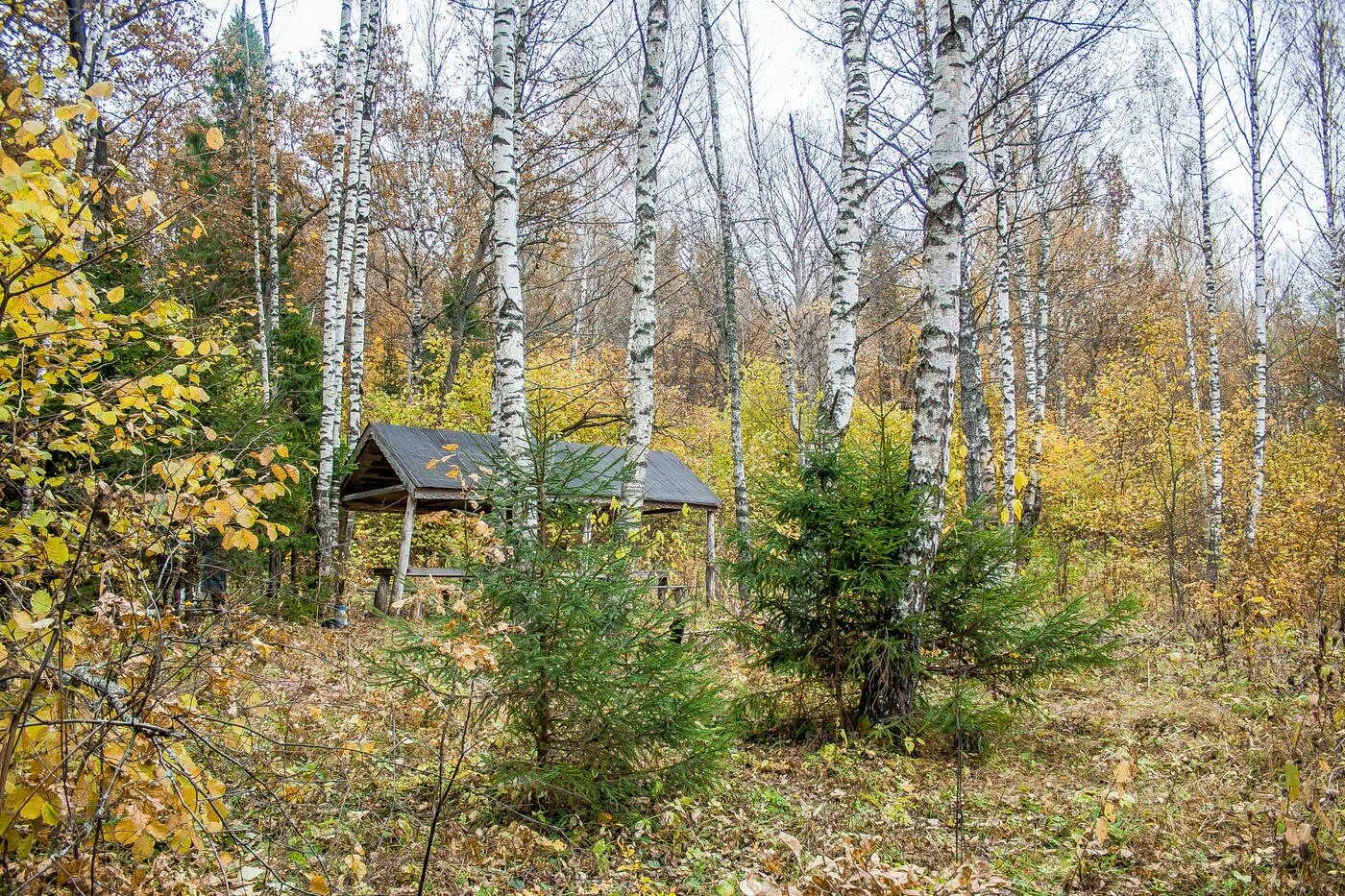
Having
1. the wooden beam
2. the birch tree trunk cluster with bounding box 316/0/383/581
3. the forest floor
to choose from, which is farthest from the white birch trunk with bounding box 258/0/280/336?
the forest floor

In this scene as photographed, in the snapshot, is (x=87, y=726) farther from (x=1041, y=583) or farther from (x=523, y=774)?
(x=1041, y=583)

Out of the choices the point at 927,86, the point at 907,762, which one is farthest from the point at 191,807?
the point at 927,86

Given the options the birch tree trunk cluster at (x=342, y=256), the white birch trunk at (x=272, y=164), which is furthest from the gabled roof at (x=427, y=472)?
the white birch trunk at (x=272, y=164)

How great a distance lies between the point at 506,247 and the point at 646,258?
141 centimetres

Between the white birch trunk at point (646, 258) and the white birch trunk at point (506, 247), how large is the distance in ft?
3.61

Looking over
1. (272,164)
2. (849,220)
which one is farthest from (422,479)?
(272,164)

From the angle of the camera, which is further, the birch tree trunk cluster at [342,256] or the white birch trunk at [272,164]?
the white birch trunk at [272,164]

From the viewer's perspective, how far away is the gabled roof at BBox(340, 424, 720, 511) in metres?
10.3

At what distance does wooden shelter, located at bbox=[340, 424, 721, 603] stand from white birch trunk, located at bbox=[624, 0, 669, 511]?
1.12 m

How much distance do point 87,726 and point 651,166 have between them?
21.6 ft

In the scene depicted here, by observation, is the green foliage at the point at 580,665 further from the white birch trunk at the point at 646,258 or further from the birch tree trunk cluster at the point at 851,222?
the white birch trunk at the point at 646,258

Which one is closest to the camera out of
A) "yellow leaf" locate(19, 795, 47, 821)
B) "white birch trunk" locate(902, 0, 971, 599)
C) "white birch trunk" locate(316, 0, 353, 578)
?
"yellow leaf" locate(19, 795, 47, 821)

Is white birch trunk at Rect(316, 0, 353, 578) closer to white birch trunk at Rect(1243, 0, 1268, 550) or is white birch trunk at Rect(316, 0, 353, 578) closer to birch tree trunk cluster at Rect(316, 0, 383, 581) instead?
birch tree trunk cluster at Rect(316, 0, 383, 581)

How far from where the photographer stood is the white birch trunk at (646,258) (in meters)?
7.09
